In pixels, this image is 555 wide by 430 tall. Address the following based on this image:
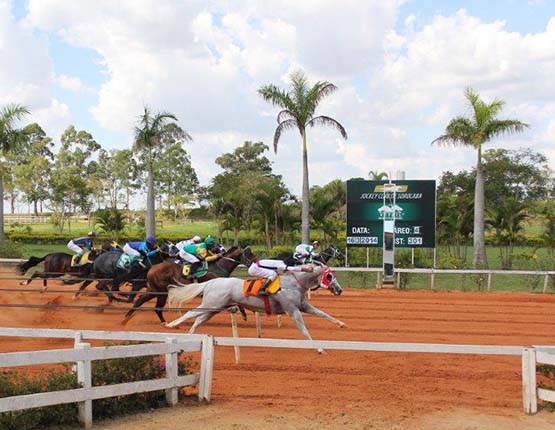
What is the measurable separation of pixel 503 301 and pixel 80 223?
6501 centimetres

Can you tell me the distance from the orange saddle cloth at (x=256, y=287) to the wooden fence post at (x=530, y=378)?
16.1 feet

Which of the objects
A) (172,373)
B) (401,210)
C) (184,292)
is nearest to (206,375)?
(172,373)

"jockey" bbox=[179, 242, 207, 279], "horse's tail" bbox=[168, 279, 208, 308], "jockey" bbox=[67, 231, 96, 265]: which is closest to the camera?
"horse's tail" bbox=[168, 279, 208, 308]

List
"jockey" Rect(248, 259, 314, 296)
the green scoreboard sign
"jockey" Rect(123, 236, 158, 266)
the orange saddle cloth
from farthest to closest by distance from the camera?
1. the green scoreboard sign
2. "jockey" Rect(123, 236, 158, 266)
3. "jockey" Rect(248, 259, 314, 296)
4. the orange saddle cloth

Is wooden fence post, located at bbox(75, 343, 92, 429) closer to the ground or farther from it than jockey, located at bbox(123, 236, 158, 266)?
closer to the ground

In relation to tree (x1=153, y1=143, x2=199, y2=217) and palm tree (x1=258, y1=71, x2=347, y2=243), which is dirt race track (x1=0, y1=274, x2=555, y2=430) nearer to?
palm tree (x1=258, y1=71, x2=347, y2=243)

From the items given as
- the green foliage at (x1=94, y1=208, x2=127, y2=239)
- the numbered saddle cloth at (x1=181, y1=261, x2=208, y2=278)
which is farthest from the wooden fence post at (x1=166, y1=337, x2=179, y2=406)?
the green foliage at (x1=94, y1=208, x2=127, y2=239)

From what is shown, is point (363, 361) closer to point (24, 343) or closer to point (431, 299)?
point (24, 343)

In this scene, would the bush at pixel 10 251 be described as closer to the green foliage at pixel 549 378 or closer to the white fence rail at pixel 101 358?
the white fence rail at pixel 101 358

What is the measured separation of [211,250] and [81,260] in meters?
3.98

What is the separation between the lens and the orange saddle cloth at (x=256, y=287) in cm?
1176

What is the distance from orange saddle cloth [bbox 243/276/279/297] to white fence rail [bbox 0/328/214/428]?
3.35 meters

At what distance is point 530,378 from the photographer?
7.83 metres

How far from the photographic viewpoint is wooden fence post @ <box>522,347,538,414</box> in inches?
307
